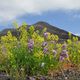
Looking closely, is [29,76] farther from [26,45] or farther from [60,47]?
[60,47]

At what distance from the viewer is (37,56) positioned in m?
10.0

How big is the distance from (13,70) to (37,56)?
0.63 m

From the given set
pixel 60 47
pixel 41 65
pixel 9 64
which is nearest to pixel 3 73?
pixel 9 64

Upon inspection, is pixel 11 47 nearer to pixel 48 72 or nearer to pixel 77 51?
pixel 48 72

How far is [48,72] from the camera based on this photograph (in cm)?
1041

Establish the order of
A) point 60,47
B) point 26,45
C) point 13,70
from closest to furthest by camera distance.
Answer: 1. point 13,70
2. point 26,45
3. point 60,47

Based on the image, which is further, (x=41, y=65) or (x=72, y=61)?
(x=72, y=61)

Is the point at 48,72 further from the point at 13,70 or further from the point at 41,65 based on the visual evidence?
the point at 13,70

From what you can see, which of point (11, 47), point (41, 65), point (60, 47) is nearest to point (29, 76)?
point (41, 65)

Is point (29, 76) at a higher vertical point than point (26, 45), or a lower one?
lower

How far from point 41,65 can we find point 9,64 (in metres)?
0.79

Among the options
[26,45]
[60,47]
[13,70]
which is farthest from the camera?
[60,47]

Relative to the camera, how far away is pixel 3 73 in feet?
35.1

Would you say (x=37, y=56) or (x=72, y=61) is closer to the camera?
(x=37, y=56)
